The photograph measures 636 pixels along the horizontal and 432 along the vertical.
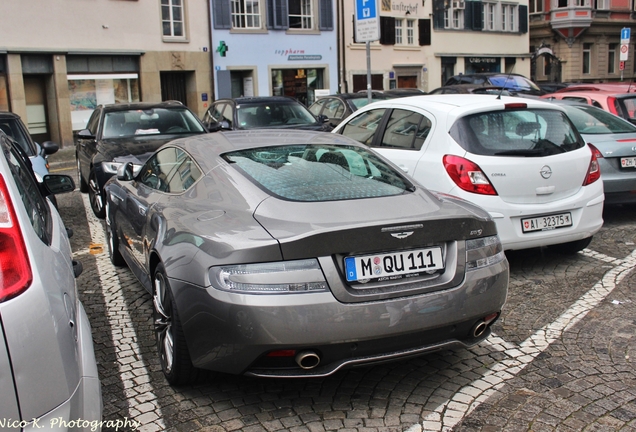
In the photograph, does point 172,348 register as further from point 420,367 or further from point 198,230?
point 420,367

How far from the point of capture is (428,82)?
35.8 m

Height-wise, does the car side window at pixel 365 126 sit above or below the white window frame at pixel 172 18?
below

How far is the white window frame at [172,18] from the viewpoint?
2631cm

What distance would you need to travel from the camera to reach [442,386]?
3.97 m

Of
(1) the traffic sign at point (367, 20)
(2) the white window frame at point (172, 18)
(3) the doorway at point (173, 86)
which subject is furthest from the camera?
(3) the doorway at point (173, 86)

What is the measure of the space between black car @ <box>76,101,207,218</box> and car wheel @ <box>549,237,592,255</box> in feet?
17.0

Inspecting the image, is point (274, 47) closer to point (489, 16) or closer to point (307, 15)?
point (307, 15)

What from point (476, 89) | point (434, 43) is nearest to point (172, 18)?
point (476, 89)

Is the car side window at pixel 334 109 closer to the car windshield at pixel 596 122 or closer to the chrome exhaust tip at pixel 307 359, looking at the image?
the car windshield at pixel 596 122

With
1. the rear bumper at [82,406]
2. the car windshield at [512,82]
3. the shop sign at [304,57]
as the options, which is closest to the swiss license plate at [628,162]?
the rear bumper at [82,406]

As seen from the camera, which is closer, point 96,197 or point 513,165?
point 513,165

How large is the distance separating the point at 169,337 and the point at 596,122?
6.63 metres

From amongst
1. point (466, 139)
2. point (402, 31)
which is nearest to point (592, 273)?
point (466, 139)

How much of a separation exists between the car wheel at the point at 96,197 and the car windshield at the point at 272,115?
3823 millimetres
